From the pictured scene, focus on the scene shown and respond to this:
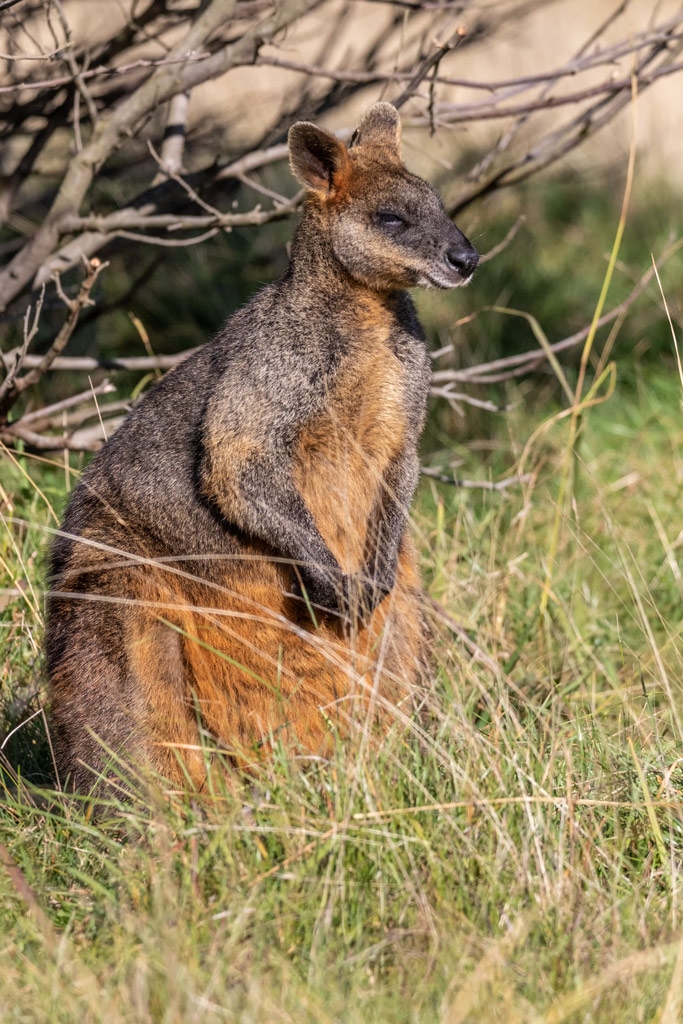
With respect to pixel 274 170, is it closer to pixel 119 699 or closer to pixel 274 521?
pixel 274 521

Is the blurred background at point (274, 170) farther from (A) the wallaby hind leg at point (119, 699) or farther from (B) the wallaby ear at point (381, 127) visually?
(A) the wallaby hind leg at point (119, 699)

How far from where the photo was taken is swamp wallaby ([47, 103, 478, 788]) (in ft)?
10.4

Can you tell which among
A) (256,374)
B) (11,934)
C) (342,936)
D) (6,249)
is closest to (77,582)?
(256,374)

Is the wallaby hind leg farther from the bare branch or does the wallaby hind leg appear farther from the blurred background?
the blurred background

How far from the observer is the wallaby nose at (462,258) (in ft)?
11.3

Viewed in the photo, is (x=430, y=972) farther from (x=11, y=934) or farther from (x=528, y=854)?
(x=11, y=934)

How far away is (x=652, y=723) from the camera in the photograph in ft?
11.0

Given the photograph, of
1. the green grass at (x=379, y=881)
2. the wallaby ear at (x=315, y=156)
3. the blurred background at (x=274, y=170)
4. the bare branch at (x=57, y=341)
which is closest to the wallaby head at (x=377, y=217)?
the wallaby ear at (x=315, y=156)

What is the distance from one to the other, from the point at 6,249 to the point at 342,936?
3.73 m

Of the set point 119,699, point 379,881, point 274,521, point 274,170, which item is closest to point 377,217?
point 274,521

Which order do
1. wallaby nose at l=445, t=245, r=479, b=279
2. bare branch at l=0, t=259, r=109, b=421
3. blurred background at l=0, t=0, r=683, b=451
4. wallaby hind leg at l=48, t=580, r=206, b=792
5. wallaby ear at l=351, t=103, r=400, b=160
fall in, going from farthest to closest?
blurred background at l=0, t=0, r=683, b=451
wallaby ear at l=351, t=103, r=400, b=160
bare branch at l=0, t=259, r=109, b=421
wallaby nose at l=445, t=245, r=479, b=279
wallaby hind leg at l=48, t=580, r=206, b=792

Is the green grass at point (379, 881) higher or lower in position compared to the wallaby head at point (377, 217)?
lower

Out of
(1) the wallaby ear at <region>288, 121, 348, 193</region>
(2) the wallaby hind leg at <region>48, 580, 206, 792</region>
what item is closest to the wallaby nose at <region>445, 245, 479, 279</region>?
(1) the wallaby ear at <region>288, 121, 348, 193</region>

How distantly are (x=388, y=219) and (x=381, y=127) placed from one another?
0.46 meters
